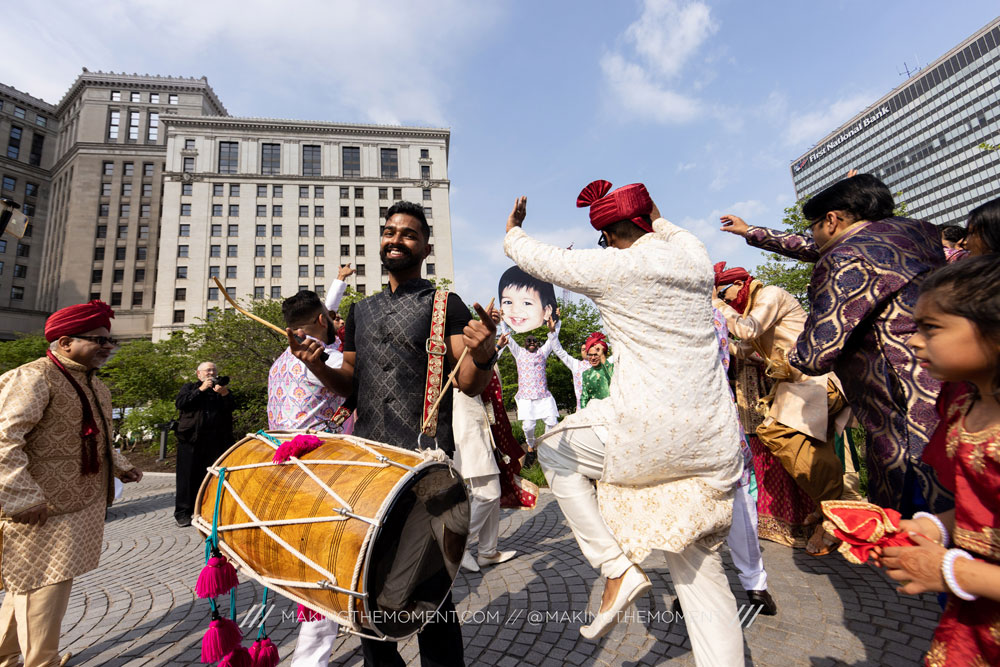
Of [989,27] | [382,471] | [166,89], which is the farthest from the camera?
[989,27]

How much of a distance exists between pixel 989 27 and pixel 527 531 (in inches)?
4373

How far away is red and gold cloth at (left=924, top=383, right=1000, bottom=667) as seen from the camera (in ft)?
4.03

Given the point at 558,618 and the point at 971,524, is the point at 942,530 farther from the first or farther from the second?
the point at 558,618

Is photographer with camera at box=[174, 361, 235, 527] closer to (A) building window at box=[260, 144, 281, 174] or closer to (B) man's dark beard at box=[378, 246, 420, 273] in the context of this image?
(B) man's dark beard at box=[378, 246, 420, 273]

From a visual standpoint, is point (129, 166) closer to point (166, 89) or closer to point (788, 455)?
point (166, 89)

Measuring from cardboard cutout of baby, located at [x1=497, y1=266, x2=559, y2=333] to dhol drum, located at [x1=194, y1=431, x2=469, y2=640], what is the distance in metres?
6.04

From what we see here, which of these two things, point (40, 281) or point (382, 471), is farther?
point (40, 281)

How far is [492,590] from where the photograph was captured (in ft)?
12.0

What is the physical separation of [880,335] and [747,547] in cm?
163

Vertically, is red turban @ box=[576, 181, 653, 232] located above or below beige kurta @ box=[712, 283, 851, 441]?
above

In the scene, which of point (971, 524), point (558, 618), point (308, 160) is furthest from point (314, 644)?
point (308, 160)

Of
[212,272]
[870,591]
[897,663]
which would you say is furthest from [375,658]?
[212,272]

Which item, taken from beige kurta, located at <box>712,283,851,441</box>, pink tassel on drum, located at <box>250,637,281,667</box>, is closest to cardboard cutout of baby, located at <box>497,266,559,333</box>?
beige kurta, located at <box>712,283,851,441</box>

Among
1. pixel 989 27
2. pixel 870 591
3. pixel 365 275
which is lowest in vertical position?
pixel 870 591
